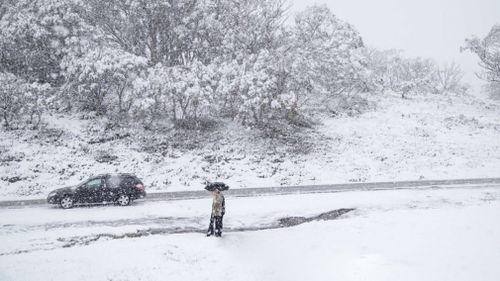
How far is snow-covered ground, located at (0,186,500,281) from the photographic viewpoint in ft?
38.9

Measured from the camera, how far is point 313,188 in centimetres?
2527

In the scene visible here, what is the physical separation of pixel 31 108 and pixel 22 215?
12.3 meters

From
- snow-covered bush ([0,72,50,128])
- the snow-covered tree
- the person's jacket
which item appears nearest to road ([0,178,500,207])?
the person's jacket

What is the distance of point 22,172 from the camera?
2516 cm

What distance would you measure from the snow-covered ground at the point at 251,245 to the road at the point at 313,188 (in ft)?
7.95

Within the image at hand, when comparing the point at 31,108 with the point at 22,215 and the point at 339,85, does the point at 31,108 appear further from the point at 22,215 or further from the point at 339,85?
the point at 339,85

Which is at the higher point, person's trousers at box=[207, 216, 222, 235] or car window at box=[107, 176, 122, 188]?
car window at box=[107, 176, 122, 188]

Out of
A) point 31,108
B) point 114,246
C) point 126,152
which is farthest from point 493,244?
point 31,108

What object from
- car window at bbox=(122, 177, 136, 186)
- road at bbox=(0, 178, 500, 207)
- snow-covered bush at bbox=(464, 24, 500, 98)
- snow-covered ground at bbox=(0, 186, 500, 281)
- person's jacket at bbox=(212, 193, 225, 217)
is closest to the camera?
snow-covered ground at bbox=(0, 186, 500, 281)

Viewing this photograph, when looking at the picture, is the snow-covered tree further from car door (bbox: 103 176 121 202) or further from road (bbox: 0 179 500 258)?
road (bbox: 0 179 500 258)

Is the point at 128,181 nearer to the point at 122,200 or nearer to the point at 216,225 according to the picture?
the point at 122,200

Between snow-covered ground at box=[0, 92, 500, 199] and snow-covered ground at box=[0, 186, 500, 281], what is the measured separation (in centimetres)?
644

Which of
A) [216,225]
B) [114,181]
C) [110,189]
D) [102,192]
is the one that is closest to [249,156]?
[114,181]

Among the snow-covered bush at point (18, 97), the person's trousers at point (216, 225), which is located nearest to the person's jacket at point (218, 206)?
the person's trousers at point (216, 225)
